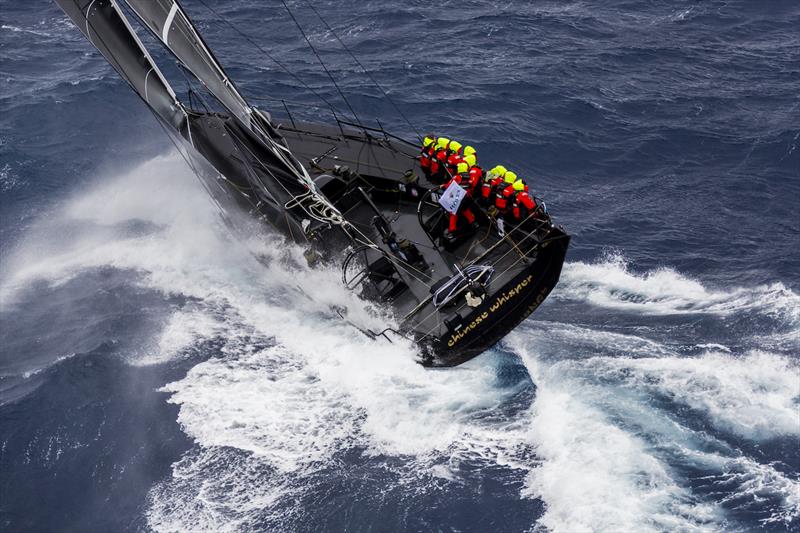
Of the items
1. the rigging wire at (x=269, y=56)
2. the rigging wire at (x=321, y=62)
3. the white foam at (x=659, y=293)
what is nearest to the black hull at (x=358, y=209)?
the white foam at (x=659, y=293)

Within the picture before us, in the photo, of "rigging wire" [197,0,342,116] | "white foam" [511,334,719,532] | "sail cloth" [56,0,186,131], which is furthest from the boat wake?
"rigging wire" [197,0,342,116]

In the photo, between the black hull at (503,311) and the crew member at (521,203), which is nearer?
the black hull at (503,311)

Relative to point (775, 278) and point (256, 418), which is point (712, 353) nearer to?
point (775, 278)

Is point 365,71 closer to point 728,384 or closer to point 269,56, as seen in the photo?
point 269,56

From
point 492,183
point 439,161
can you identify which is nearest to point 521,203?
point 492,183

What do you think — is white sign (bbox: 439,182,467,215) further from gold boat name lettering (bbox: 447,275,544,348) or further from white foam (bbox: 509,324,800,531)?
white foam (bbox: 509,324,800,531)

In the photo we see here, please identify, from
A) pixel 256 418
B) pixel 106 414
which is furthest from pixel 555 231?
pixel 106 414

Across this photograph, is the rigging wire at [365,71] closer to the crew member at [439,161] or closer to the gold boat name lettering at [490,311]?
the crew member at [439,161]
